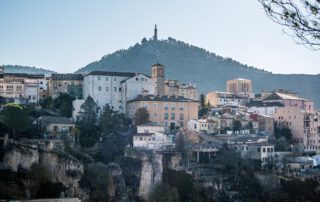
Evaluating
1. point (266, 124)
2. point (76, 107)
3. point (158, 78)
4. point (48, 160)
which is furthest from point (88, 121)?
point (266, 124)

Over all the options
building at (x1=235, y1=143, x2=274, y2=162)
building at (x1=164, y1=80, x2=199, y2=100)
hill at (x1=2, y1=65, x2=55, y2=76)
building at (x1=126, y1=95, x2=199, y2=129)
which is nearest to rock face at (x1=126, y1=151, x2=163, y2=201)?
building at (x1=235, y1=143, x2=274, y2=162)

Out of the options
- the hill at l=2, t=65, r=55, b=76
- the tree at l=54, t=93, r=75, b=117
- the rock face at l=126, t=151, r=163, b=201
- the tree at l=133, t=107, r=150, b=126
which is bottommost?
the rock face at l=126, t=151, r=163, b=201

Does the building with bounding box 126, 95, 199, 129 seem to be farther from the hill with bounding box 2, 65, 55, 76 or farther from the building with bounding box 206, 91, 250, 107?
the hill with bounding box 2, 65, 55, 76

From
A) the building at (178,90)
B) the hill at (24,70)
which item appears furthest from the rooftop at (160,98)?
the hill at (24,70)

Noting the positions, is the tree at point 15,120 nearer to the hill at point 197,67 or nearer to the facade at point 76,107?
the facade at point 76,107

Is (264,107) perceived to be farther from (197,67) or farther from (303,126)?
(197,67)

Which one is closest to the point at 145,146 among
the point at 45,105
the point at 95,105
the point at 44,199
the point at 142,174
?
the point at 142,174

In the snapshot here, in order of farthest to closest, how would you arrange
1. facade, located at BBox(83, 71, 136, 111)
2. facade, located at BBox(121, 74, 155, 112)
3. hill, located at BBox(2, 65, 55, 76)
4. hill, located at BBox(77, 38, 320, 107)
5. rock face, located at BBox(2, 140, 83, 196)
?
hill, located at BBox(77, 38, 320, 107) → hill, located at BBox(2, 65, 55, 76) → facade, located at BBox(121, 74, 155, 112) → facade, located at BBox(83, 71, 136, 111) → rock face, located at BBox(2, 140, 83, 196)

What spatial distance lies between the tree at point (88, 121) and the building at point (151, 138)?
2.43m

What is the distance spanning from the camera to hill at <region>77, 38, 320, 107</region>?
81438 millimetres

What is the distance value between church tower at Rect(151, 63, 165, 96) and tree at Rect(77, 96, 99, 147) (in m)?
6.57

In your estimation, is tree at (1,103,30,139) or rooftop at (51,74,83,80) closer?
tree at (1,103,30,139)

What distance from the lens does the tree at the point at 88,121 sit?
3461cm

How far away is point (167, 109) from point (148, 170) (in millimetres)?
7338
